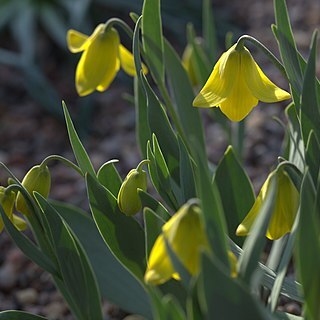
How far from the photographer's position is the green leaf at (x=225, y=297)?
3.59 ft

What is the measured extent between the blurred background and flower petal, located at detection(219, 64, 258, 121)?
774 mm

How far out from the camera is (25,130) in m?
3.40

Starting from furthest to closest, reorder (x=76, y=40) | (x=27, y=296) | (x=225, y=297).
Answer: (x=27, y=296), (x=76, y=40), (x=225, y=297)

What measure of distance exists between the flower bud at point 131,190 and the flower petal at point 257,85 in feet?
0.84

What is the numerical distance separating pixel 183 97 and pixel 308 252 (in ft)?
2.54

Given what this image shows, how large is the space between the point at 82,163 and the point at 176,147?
0.25 meters

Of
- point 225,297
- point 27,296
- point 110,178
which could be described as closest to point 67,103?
point 27,296

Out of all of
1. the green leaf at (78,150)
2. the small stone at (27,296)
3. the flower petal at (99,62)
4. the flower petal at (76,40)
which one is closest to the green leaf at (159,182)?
the green leaf at (78,150)

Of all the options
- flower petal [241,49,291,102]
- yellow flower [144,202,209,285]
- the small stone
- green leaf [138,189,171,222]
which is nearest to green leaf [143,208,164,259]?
green leaf [138,189,171,222]

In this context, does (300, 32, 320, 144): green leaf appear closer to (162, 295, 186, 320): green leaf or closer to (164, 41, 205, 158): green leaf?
(164, 41, 205, 158): green leaf

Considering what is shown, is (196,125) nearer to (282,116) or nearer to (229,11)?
(282,116)

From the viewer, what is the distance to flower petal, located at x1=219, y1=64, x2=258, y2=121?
1.56 meters

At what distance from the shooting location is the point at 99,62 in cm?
186

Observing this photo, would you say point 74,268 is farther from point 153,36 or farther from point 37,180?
point 153,36
